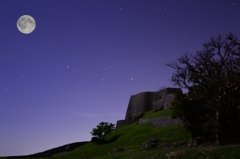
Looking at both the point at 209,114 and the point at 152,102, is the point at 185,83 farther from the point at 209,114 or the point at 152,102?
the point at 152,102

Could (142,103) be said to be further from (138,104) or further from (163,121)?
(163,121)

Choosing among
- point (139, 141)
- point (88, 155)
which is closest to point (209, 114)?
point (139, 141)

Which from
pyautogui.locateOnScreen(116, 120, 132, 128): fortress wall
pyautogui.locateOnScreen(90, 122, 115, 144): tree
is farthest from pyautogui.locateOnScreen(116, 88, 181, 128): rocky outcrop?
pyautogui.locateOnScreen(90, 122, 115, 144): tree

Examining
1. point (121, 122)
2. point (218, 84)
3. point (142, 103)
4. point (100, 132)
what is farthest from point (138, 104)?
point (218, 84)

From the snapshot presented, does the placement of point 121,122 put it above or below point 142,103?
below

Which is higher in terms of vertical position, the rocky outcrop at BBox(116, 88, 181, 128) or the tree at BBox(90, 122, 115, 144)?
the rocky outcrop at BBox(116, 88, 181, 128)

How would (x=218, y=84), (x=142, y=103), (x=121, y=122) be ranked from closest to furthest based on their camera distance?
(x=218, y=84), (x=121, y=122), (x=142, y=103)

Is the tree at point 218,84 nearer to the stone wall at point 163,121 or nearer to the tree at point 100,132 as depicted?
the stone wall at point 163,121

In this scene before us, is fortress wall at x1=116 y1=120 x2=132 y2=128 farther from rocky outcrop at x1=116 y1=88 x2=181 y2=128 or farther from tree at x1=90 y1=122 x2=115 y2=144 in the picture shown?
tree at x1=90 y1=122 x2=115 y2=144

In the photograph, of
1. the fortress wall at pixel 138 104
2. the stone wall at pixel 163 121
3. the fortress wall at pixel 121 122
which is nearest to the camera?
the stone wall at pixel 163 121

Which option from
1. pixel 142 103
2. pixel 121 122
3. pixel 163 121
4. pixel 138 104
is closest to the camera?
pixel 163 121

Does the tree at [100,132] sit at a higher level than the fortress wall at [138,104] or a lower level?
lower

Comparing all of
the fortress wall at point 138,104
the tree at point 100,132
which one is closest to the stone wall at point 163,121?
the tree at point 100,132

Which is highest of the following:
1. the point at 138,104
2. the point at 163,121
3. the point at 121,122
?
the point at 138,104
